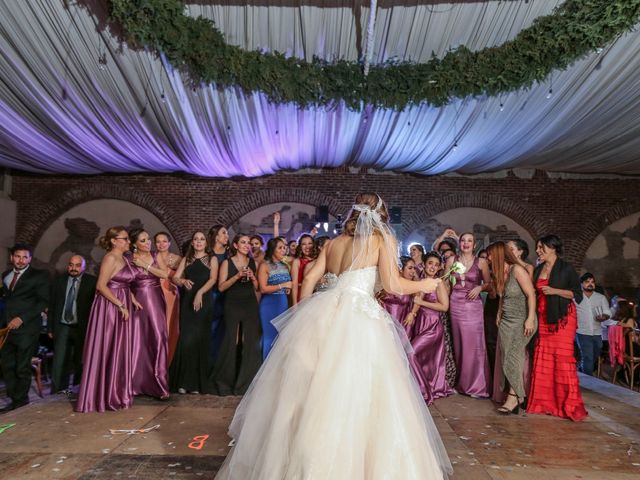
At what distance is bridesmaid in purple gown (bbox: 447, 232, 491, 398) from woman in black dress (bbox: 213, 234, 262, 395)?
222cm

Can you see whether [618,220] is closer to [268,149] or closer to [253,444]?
[268,149]

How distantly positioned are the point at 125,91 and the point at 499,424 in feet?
18.9

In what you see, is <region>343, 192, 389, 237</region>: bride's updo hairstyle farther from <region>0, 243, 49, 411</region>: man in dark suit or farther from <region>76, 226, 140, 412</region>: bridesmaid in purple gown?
<region>0, 243, 49, 411</region>: man in dark suit

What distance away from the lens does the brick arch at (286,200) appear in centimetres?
1089

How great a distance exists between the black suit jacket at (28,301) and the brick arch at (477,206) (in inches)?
296

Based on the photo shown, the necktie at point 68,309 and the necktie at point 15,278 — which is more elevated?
the necktie at point 15,278

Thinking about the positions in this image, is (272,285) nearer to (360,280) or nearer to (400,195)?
(360,280)

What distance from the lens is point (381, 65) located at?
6074 mm

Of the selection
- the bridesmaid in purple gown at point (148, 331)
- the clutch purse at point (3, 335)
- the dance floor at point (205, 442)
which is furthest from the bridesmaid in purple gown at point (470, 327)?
the clutch purse at point (3, 335)

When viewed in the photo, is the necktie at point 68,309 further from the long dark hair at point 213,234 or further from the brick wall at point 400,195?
the brick wall at point 400,195

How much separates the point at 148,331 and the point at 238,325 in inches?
36.5

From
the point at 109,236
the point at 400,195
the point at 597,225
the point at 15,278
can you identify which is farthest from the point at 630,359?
the point at 15,278

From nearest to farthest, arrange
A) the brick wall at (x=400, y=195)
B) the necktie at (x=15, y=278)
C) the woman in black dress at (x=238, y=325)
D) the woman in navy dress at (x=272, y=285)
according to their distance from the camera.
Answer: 1. the necktie at (x=15, y=278)
2. the woman in black dress at (x=238, y=325)
3. the woman in navy dress at (x=272, y=285)
4. the brick wall at (x=400, y=195)

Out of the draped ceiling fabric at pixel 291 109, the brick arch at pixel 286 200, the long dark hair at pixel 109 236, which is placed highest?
the draped ceiling fabric at pixel 291 109
